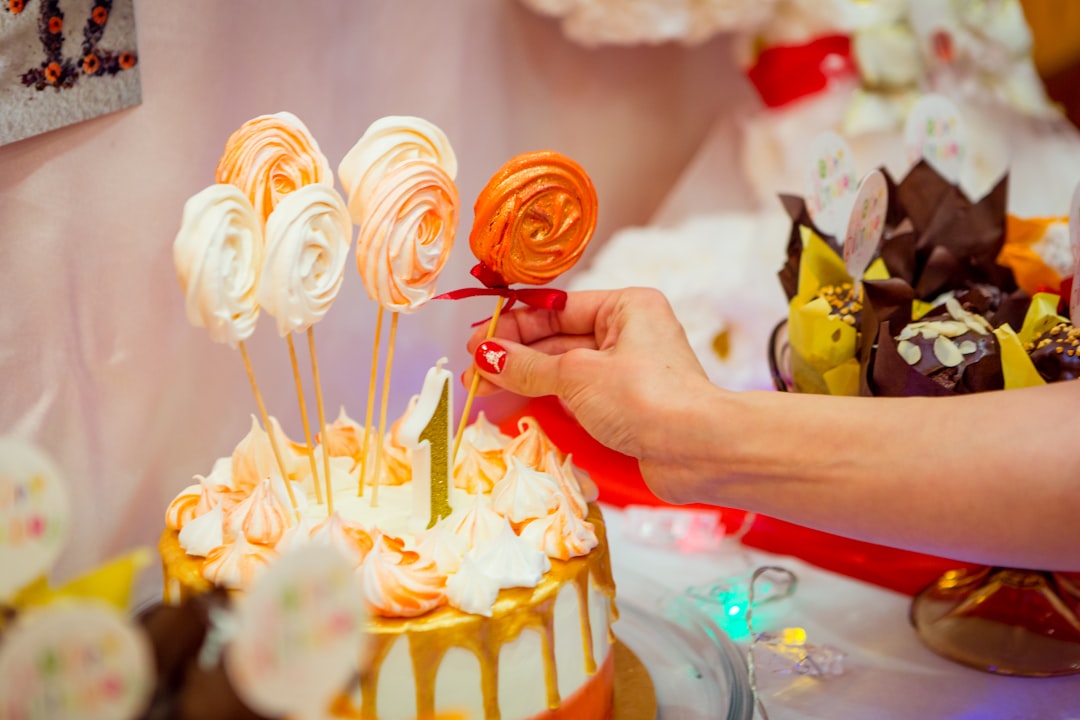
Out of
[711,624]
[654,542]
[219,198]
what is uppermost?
[219,198]

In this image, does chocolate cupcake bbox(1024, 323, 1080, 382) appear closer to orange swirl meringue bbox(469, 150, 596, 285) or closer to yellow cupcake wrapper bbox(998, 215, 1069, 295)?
yellow cupcake wrapper bbox(998, 215, 1069, 295)

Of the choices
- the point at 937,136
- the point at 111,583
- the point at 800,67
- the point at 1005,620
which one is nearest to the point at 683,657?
the point at 1005,620

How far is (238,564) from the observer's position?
38.4 inches

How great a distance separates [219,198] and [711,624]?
2.63 feet

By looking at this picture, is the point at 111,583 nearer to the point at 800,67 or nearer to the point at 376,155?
the point at 376,155

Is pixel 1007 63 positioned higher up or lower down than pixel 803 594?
higher up

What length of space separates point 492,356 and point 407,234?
21 cm

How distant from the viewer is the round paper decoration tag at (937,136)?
1.66 metres

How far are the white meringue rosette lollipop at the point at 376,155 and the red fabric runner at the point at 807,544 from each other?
79 centimetres

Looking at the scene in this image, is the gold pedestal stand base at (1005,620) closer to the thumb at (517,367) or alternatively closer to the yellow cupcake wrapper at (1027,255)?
the yellow cupcake wrapper at (1027,255)

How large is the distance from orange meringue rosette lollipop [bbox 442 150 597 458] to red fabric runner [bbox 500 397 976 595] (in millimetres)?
600

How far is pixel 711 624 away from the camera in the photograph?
4.24 feet

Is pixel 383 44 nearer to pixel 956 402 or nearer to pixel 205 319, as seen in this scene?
pixel 205 319

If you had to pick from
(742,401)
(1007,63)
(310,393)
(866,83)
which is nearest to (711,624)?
(742,401)
